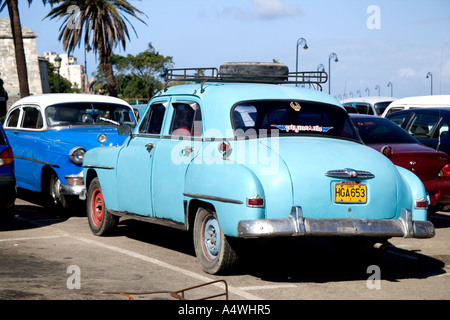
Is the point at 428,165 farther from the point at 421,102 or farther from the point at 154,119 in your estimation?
the point at 421,102

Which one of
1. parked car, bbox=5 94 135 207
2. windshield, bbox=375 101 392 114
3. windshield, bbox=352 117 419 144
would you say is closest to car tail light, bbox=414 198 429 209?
windshield, bbox=352 117 419 144

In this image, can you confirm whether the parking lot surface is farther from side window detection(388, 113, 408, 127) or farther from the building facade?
the building facade

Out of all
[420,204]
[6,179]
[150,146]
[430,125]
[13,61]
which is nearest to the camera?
[420,204]

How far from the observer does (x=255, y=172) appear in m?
6.93

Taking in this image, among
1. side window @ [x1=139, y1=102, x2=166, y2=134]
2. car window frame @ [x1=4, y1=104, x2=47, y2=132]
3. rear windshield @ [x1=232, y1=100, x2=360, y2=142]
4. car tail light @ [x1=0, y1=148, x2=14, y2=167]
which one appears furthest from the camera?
car window frame @ [x1=4, y1=104, x2=47, y2=132]

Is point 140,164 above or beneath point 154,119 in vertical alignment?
beneath

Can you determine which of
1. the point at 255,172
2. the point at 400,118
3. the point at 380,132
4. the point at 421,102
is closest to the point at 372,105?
the point at 421,102

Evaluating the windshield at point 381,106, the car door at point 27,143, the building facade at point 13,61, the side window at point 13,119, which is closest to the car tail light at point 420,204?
the car door at point 27,143

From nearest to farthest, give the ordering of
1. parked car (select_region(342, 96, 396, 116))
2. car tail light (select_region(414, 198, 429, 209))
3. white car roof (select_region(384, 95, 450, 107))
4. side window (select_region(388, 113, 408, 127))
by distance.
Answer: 1. car tail light (select_region(414, 198, 429, 209))
2. side window (select_region(388, 113, 408, 127))
3. white car roof (select_region(384, 95, 450, 107))
4. parked car (select_region(342, 96, 396, 116))

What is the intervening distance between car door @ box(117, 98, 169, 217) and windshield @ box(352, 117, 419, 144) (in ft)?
13.6

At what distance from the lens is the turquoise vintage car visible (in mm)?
6836

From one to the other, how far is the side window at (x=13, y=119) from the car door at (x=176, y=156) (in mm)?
6393

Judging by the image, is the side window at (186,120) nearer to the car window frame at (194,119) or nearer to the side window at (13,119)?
the car window frame at (194,119)

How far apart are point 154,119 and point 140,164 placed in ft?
1.98
